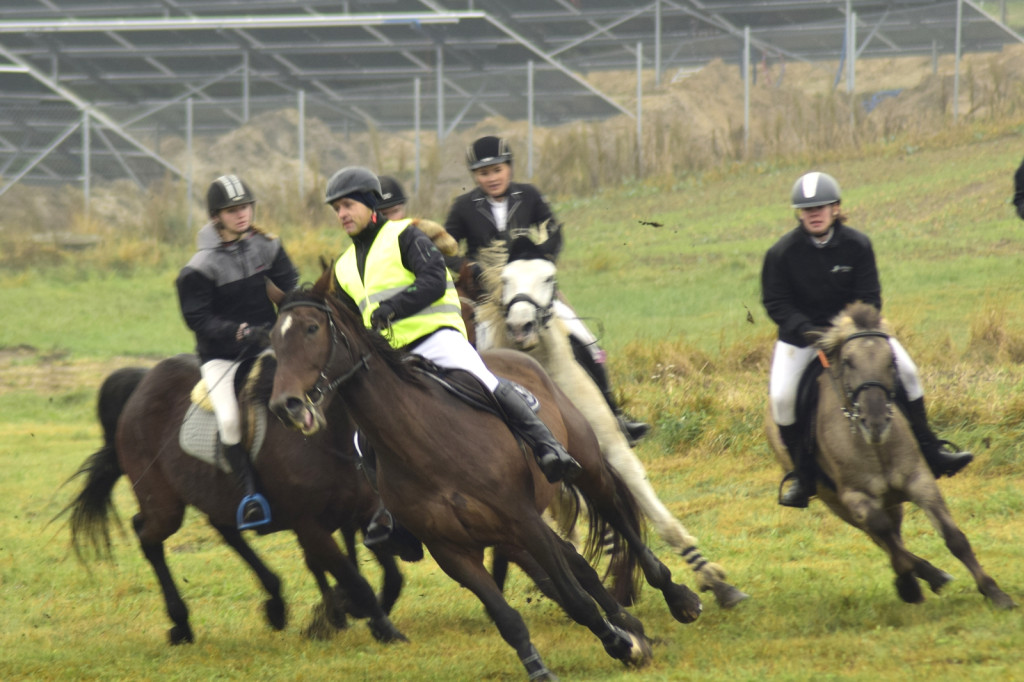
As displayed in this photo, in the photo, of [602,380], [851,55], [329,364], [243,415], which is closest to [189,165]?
[851,55]

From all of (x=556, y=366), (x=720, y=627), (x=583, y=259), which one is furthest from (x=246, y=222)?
(x=583, y=259)

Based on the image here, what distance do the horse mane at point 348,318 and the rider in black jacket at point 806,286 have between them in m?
2.53

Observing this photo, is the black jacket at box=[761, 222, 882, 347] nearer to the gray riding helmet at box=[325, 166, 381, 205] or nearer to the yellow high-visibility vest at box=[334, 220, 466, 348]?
the yellow high-visibility vest at box=[334, 220, 466, 348]

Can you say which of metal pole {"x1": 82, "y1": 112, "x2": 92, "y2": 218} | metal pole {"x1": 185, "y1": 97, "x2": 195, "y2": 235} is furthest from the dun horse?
metal pole {"x1": 82, "y1": 112, "x2": 92, "y2": 218}

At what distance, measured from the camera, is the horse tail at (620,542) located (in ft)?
24.8

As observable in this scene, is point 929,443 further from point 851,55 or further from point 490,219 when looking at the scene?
point 851,55

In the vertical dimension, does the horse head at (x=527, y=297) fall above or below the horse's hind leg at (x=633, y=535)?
above

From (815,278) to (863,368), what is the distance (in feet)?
2.79

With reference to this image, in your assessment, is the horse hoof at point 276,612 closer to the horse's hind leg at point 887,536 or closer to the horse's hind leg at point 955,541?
the horse's hind leg at point 887,536

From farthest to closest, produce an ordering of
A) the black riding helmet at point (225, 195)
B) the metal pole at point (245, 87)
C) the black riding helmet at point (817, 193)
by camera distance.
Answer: the metal pole at point (245, 87), the black riding helmet at point (225, 195), the black riding helmet at point (817, 193)

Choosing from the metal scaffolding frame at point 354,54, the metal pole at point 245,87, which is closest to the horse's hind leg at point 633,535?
the metal scaffolding frame at point 354,54

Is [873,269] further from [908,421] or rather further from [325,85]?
[325,85]

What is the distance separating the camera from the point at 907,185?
22.0 m

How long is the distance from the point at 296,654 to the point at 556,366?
2351 mm
